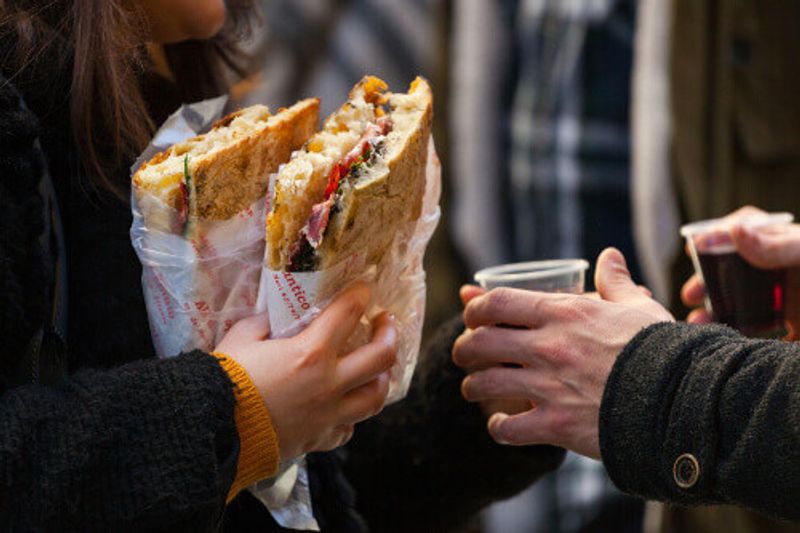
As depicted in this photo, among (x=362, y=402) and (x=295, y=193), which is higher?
(x=295, y=193)

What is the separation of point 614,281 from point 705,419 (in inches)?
12.8

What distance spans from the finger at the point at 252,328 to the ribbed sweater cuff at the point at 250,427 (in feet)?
0.17

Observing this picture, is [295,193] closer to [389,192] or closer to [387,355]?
[389,192]

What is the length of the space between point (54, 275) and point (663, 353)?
0.66m

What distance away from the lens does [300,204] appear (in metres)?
1.03

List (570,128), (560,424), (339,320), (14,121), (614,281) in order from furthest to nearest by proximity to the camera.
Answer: (570,128) < (614,281) < (560,424) < (339,320) < (14,121)

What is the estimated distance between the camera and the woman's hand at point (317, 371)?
3.33 feet

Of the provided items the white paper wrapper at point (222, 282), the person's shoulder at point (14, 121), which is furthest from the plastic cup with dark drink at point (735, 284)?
the person's shoulder at point (14, 121)

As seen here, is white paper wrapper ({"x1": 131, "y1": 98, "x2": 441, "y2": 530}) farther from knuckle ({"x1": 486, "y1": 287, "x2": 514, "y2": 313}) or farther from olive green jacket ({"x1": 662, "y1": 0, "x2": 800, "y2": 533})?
olive green jacket ({"x1": 662, "y1": 0, "x2": 800, "y2": 533})

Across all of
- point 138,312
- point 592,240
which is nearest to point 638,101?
point 592,240

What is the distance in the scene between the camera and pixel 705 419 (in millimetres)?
1059

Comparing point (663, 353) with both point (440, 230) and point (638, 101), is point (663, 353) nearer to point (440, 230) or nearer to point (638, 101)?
point (440, 230)

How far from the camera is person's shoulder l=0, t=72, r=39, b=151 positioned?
96 centimetres

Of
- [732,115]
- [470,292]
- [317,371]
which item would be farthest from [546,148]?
[317,371]
